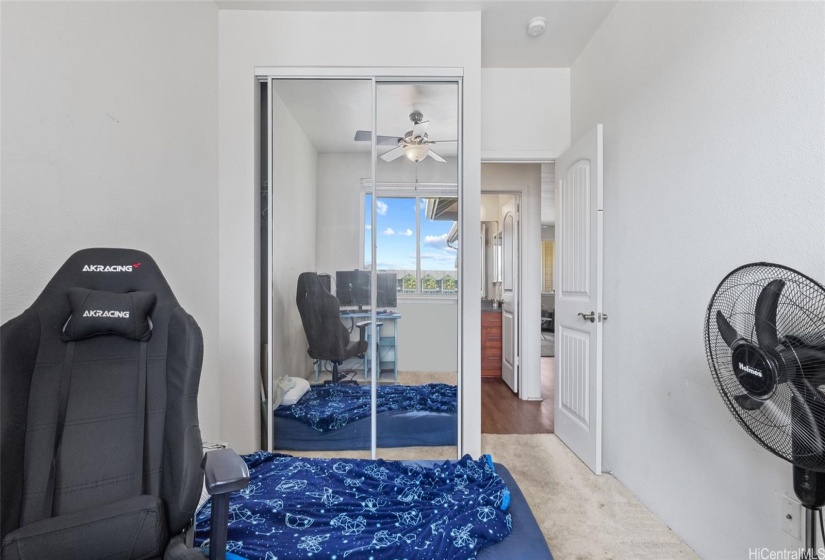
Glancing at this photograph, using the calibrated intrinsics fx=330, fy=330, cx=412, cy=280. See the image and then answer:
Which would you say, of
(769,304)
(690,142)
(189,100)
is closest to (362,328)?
(189,100)

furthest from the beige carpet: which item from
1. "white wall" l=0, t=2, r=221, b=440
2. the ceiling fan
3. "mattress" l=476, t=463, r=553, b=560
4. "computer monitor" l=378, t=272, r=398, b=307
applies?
the ceiling fan

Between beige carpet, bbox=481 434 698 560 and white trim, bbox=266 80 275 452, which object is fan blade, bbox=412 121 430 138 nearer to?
white trim, bbox=266 80 275 452

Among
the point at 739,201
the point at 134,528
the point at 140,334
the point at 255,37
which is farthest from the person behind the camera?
the point at 255,37

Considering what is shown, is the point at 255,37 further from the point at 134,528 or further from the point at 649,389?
the point at 649,389

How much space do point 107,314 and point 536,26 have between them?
289cm

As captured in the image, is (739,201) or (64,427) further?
(739,201)

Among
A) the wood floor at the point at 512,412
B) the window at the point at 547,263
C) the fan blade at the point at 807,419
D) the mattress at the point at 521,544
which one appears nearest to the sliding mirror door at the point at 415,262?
the wood floor at the point at 512,412

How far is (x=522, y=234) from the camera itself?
374 cm

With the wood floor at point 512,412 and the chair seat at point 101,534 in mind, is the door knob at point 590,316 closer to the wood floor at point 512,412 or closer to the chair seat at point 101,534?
the wood floor at point 512,412

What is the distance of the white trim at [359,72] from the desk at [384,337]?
5.36ft

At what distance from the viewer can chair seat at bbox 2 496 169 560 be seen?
0.81 metres

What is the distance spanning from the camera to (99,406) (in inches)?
39.5

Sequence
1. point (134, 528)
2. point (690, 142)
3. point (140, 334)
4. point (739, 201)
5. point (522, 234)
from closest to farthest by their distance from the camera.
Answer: point (134, 528) → point (140, 334) → point (739, 201) → point (690, 142) → point (522, 234)

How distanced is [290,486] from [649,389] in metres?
1.95
